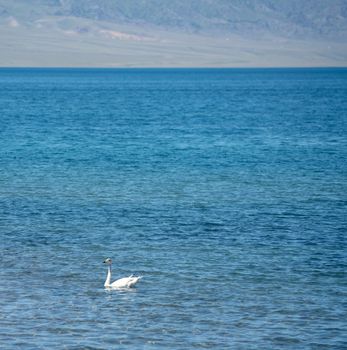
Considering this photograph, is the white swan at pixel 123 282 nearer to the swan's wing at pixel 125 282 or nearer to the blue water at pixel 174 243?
the swan's wing at pixel 125 282

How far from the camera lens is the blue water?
18.9 meters

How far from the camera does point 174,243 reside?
2647cm

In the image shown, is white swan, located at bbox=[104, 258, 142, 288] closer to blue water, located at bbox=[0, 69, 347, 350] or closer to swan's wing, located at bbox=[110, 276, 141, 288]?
swan's wing, located at bbox=[110, 276, 141, 288]

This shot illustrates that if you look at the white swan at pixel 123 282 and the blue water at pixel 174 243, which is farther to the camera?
the white swan at pixel 123 282

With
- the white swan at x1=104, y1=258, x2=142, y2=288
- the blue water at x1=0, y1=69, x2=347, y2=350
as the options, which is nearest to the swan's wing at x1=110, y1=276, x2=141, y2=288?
the white swan at x1=104, y1=258, x2=142, y2=288

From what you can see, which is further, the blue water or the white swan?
the white swan

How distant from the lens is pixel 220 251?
2541cm

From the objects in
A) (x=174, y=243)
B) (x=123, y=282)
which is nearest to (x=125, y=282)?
(x=123, y=282)

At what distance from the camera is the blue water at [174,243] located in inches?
743

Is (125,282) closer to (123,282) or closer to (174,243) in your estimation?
(123,282)

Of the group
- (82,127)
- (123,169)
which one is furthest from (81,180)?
(82,127)

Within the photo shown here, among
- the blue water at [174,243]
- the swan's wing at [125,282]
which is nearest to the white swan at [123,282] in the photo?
the swan's wing at [125,282]

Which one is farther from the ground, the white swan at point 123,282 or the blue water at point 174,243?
the white swan at point 123,282

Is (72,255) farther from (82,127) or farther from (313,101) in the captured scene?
(313,101)
